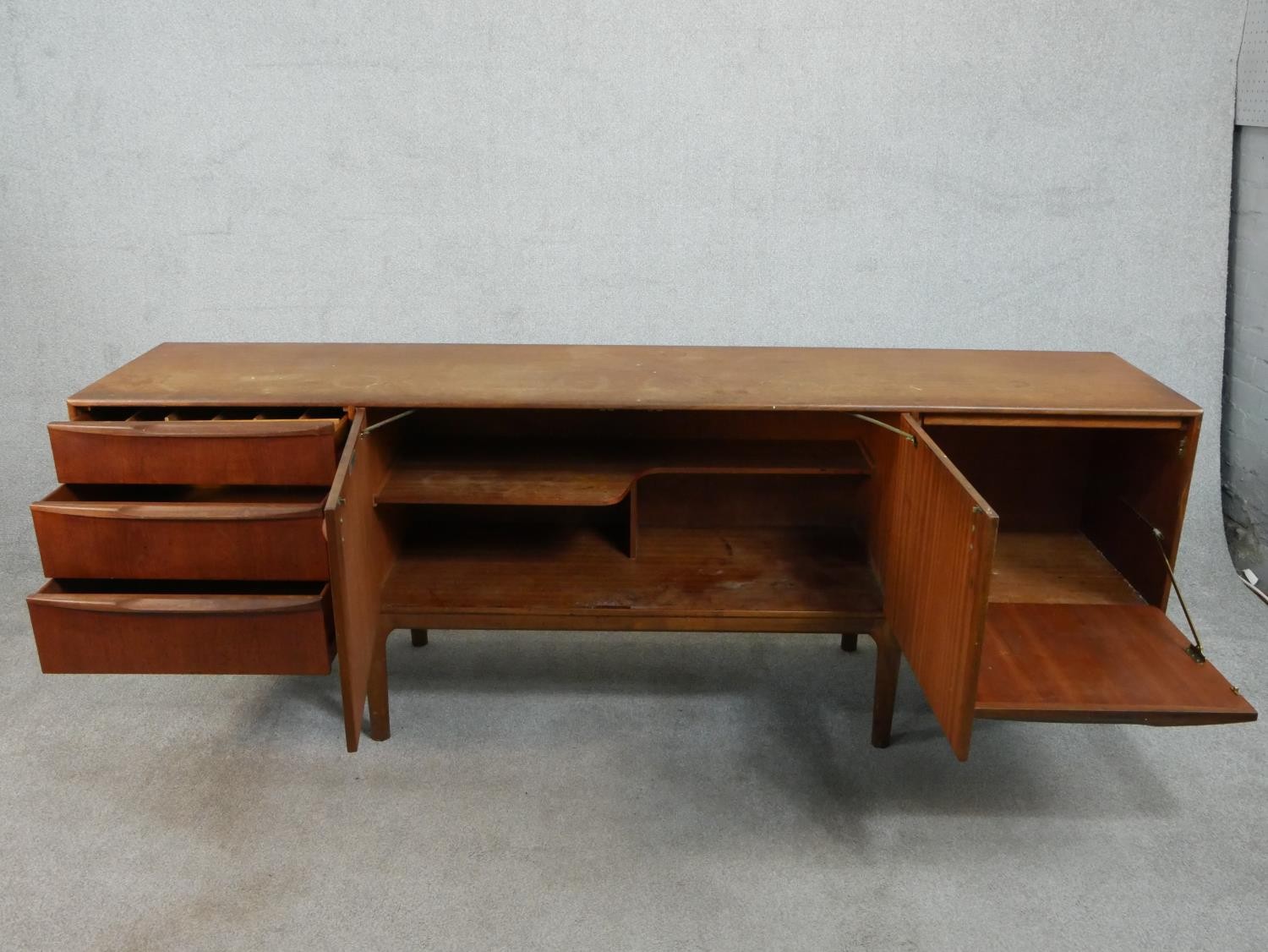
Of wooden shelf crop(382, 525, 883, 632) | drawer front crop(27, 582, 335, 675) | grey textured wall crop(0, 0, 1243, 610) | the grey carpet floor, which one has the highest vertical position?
grey textured wall crop(0, 0, 1243, 610)

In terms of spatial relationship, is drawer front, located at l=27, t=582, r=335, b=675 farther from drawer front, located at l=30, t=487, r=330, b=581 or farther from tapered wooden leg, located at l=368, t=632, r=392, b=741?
tapered wooden leg, located at l=368, t=632, r=392, b=741

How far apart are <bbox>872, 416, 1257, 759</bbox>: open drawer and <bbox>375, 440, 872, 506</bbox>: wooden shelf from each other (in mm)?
184

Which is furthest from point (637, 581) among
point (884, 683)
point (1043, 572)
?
point (1043, 572)

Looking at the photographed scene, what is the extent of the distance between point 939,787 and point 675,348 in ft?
3.59

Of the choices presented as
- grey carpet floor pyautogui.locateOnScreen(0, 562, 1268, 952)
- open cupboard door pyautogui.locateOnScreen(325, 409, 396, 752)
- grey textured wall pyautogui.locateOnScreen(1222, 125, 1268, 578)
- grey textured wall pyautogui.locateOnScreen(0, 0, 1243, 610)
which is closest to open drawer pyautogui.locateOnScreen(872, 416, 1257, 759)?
grey carpet floor pyautogui.locateOnScreen(0, 562, 1268, 952)

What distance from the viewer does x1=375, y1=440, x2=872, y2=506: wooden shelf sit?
7.21ft

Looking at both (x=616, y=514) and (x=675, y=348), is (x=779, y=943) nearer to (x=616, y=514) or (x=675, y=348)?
(x=616, y=514)

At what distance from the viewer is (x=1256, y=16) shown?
2824 mm

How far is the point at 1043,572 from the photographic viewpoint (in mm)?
2408

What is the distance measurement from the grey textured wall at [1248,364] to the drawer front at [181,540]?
247cm

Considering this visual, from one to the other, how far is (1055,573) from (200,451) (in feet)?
5.70

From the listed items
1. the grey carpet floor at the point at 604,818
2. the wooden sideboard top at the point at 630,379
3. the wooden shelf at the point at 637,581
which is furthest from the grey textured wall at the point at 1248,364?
the wooden shelf at the point at 637,581

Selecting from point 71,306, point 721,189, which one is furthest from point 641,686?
point 71,306

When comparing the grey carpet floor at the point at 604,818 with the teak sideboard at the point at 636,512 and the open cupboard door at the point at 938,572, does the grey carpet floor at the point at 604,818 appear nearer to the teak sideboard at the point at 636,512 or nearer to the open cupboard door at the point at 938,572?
the teak sideboard at the point at 636,512
